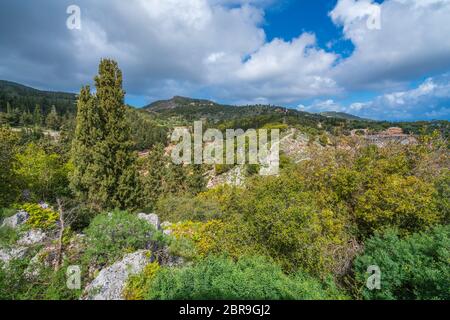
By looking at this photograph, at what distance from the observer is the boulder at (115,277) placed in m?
5.93

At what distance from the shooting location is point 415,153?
479 inches

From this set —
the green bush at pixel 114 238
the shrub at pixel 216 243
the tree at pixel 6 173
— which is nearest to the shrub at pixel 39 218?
the green bush at pixel 114 238

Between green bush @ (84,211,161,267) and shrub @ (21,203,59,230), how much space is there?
3204 millimetres

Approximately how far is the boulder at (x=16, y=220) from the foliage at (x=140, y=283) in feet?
21.4

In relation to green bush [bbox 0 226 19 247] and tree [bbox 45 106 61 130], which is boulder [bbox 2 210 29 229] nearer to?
green bush [bbox 0 226 19 247]

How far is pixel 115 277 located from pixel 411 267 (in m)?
9.23

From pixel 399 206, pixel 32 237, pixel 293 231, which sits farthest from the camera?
pixel 399 206

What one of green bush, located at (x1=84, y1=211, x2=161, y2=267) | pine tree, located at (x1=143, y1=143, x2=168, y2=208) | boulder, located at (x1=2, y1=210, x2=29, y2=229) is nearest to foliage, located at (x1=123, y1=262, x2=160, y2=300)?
green bush, located at (x1=84, y1=211, x2=161, y2=267)

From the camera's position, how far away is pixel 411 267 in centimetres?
677

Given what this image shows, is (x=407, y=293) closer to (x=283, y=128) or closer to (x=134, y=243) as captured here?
(x=134, y=243)

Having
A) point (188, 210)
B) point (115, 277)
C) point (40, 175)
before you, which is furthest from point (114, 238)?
point (40, 175)

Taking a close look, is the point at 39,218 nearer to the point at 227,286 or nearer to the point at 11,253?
the point at 11,253

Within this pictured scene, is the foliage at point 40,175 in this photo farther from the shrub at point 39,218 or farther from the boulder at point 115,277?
the boulder at point 115,277
